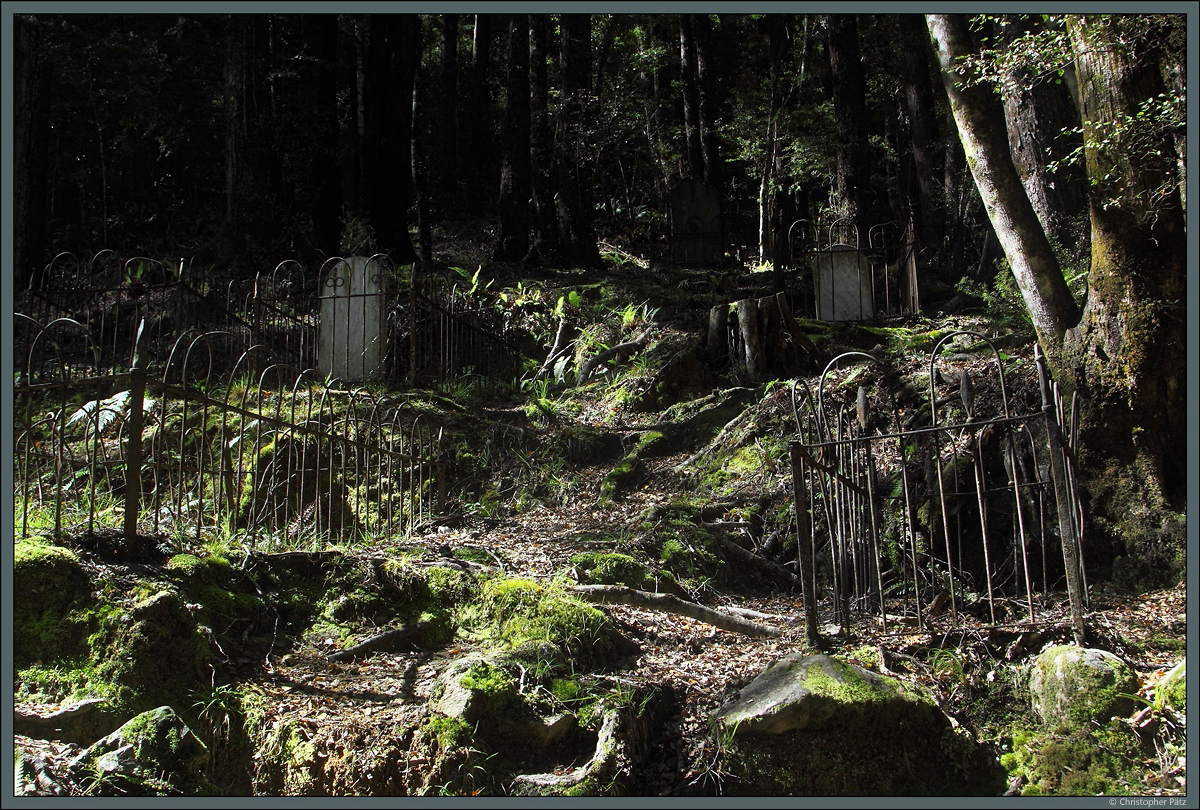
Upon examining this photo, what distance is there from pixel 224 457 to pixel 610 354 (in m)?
6.52

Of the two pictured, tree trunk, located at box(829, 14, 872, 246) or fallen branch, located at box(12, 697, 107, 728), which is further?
tree trunk, located at box(829, 14, 872, 246)

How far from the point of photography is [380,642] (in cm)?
429

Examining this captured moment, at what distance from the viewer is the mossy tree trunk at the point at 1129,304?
5559 mm

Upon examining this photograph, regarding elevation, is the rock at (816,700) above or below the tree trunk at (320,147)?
below

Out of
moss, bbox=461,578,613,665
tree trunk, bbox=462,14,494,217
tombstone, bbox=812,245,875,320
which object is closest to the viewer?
moss, bbox=461,578,613,665

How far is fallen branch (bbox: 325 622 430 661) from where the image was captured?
161 inches

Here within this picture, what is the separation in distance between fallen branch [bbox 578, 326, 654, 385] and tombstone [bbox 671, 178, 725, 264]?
22.9 ft

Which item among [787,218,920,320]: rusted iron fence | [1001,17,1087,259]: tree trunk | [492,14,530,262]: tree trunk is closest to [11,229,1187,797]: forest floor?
[1001,17,1087,259]: tree trunk

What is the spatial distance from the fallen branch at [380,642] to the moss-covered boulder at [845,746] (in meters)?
1.70

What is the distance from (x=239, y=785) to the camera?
3316mm

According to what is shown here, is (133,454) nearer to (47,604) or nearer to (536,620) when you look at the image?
(47,604)

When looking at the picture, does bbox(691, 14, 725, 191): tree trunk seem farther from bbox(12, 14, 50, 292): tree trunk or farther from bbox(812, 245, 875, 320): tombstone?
bbox(12, 14, 50, 292): tree trunk

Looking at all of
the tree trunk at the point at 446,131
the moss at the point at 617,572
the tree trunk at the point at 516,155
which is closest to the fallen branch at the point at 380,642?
the moss at the point at 617,572

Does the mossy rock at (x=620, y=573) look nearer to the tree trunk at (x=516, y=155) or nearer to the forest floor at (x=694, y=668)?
the forest floor at (x=694, y=668)
